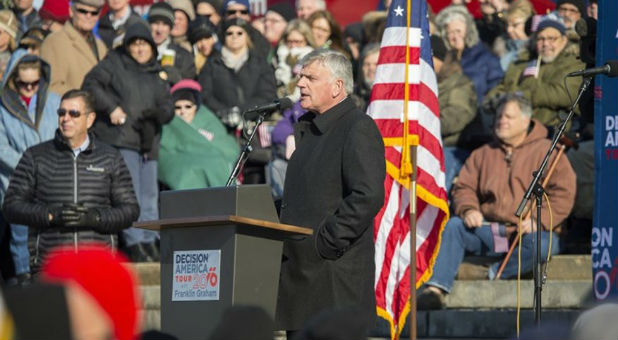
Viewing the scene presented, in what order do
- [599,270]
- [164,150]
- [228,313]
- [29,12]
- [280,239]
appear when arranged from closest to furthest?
[228,313] < [280,239] < [599,270] < [164,150] < [29,12]

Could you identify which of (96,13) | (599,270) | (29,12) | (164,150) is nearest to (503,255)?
(599,270)

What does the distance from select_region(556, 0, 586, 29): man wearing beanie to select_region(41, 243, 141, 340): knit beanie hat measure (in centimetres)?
1118

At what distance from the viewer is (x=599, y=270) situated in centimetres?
955

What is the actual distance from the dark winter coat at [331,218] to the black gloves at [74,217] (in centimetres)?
382

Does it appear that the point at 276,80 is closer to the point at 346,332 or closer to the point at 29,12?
the point at 29,12

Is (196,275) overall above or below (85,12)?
below

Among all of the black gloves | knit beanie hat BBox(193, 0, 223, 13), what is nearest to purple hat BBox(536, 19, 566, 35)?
knit beanie hat BBox(193, 0, 223, 13)

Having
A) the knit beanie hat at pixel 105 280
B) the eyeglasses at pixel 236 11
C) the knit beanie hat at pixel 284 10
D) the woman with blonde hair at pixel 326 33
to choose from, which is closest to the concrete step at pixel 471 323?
the woman with blonde hair at pixel 326 33

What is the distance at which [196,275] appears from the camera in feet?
23.0

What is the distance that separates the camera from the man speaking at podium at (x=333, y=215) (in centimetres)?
743

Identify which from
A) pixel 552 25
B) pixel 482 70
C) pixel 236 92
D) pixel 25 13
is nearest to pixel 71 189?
pixel 236 92

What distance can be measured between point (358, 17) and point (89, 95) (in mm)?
6159

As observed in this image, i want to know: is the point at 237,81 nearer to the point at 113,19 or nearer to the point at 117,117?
the point at 117,117

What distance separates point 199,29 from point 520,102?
4.33 m
